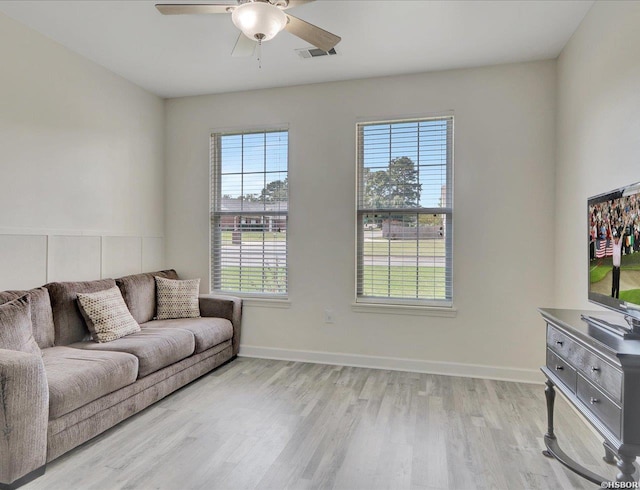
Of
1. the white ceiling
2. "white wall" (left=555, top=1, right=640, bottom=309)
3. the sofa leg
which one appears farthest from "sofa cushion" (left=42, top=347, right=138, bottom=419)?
"white wall" (left=555, top=1, right=640, bottom=309)

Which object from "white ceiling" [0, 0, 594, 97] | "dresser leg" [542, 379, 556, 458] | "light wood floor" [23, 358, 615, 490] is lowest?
"light wood floor" [23, 358, 615, 490]

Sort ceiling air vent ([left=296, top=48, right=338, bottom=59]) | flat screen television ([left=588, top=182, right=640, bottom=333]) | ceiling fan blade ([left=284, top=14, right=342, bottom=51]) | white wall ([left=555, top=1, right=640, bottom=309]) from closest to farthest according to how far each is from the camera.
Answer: flat screen television ([left=588, top=182, right=640, bottom=333]) < ceiling fan blade ([left=284, top=14, right=342, bottom=51]) < white wall ([left=555, top=1, right=640, bottom=309]) < ceiling air vent ([left=296, top=48, right=338, bottom=59])

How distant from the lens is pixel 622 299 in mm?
1804

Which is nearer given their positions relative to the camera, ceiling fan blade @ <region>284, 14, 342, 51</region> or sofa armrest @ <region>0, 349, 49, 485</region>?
sofa armrest @ <region>0, 349, 49, 485</region>

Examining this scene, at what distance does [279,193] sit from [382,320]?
170cm

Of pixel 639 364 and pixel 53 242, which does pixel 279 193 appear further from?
pixel 639 364

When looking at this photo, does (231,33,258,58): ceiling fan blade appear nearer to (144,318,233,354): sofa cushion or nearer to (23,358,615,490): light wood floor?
(144,318,233,354): sofa cushion

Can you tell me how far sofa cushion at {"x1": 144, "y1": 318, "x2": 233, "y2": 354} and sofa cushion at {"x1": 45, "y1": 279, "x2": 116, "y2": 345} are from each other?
1.86ft

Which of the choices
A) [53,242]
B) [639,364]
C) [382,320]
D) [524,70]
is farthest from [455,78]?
[53,242]

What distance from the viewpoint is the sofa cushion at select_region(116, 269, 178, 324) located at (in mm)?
3578

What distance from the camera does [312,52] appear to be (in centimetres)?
332

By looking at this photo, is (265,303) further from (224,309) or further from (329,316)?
(329,316)

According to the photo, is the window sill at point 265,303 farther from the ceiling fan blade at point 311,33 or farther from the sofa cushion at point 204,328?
the ceiling fan blade at point 311,33

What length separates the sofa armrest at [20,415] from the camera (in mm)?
1868
